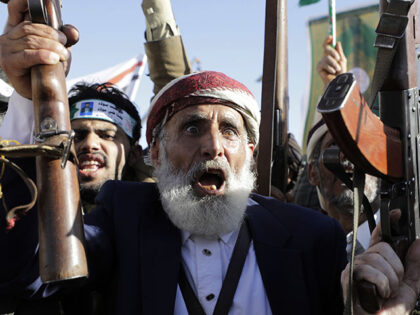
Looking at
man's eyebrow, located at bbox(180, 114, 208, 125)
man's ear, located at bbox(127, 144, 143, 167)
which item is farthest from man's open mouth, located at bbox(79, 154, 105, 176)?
man's eyebrow, located at bbox(180, 114, 208, 125)

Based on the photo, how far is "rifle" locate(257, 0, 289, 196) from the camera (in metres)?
3.83

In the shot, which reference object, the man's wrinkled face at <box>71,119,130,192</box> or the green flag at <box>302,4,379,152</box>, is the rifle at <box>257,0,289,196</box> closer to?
the man's wrinkled face at <box>71,119,130,192</box>

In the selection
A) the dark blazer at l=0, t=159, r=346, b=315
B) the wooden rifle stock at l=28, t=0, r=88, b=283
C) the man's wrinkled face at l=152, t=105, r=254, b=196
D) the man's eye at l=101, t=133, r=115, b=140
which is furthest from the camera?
the man's eye at l=101, t=133, r=115, b=140

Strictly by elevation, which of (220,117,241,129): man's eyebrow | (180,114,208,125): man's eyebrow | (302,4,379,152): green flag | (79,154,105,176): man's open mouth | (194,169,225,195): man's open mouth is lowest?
(194,169,225,195): man's open mouth

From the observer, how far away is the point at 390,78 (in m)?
2.35

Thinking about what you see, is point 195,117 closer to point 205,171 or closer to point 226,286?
point 205,171

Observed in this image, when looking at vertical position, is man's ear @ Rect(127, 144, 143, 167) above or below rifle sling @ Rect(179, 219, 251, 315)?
above

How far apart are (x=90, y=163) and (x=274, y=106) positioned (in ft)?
5.01

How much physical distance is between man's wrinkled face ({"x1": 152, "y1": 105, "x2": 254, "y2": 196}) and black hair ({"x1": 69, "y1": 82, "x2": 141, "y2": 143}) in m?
1.79

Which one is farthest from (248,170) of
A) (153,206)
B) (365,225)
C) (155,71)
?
(155,71)

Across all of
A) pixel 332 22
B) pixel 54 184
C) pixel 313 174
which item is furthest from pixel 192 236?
pixel 332 22

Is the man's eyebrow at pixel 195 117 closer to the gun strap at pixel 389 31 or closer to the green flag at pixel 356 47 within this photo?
the gun strap at pixel 389 31

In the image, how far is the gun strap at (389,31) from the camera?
2.23 m

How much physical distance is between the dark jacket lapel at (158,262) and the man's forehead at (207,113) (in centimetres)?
56
